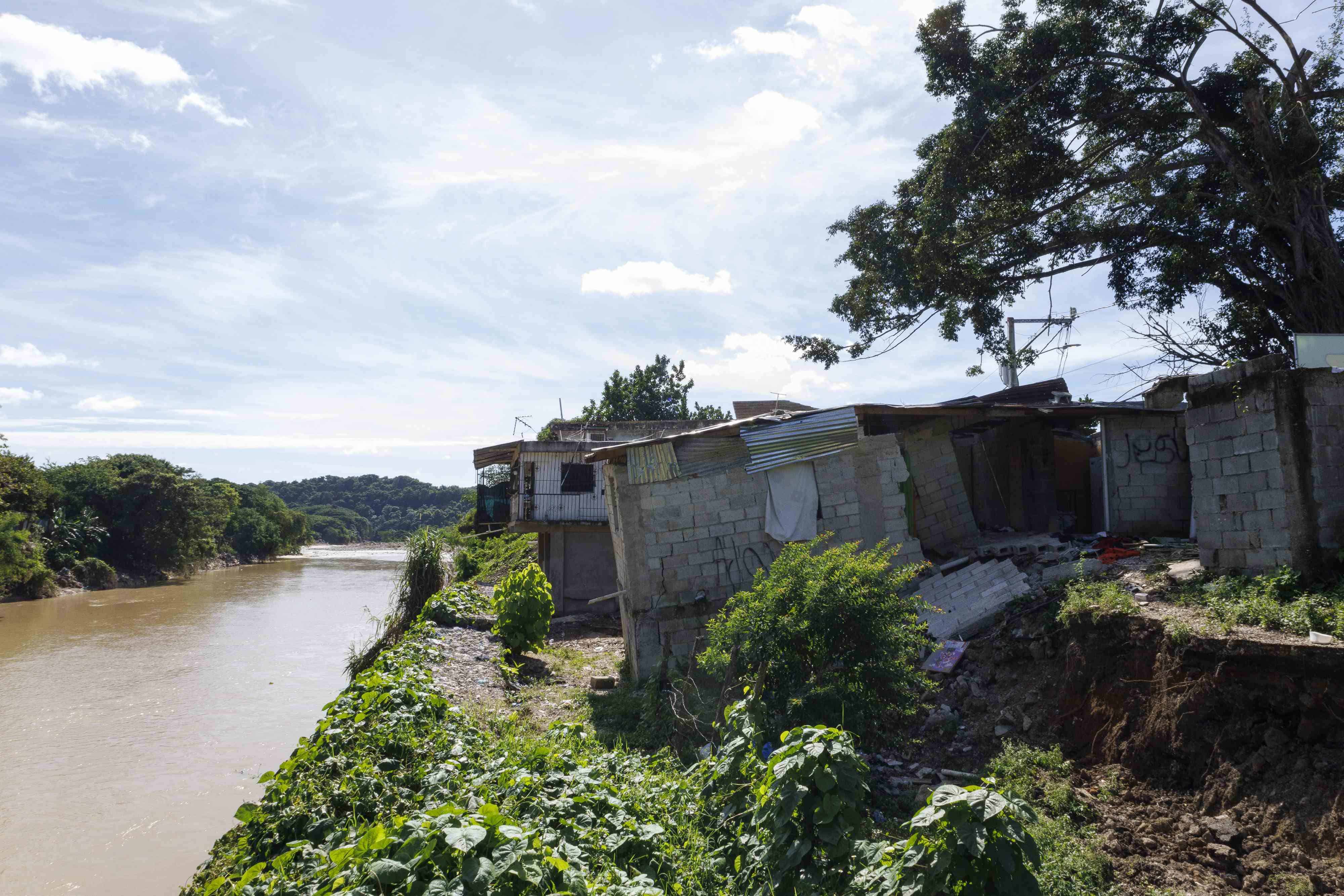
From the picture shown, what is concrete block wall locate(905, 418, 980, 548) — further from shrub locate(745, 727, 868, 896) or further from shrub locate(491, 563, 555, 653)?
shrub locate(745, 727, 868, 896)

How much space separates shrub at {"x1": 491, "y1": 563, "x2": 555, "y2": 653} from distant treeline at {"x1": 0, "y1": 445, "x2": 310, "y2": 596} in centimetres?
2735

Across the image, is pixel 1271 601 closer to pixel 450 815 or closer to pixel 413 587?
pixel 450 815

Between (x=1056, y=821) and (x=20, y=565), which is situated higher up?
(x=20, y=565)

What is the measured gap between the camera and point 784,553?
717cm

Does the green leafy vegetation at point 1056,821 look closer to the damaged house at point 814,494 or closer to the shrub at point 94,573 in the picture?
the damaged house at point 814,494

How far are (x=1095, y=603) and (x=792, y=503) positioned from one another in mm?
4334

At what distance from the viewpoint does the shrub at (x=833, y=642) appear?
6520 millimetres

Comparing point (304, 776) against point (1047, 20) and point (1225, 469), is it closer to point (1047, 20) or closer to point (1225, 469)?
point (1225, 469)

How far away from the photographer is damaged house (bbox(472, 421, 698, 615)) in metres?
20.3

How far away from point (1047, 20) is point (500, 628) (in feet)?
41.1

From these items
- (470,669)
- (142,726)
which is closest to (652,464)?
(470,669)

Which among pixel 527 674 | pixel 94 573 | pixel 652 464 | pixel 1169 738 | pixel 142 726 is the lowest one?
pixel 142 726

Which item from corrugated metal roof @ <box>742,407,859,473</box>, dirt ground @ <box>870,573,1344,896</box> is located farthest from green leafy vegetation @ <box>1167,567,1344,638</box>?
corrugated metal roof @ <box>742,407,859,473</box>

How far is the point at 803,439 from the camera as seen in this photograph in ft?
35.9
